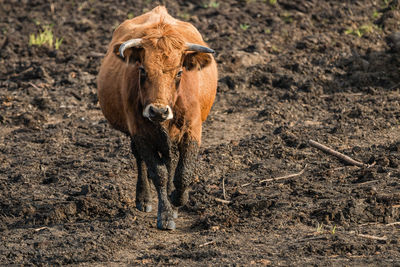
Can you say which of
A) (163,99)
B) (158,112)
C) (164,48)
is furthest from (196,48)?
(158,112)

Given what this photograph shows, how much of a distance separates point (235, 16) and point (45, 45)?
3761 mm

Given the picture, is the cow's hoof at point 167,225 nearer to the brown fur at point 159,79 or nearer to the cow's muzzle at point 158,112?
the brown fur at point 159,79

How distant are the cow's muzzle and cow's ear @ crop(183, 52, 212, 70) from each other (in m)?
0.71

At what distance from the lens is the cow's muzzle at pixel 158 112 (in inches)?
232

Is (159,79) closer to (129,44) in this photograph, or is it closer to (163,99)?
(163,99)

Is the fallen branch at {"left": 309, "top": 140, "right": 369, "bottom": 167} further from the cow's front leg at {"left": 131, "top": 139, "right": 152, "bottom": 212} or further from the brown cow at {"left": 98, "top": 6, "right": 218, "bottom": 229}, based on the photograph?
the cow's front leg at {"left": 131, "top": 139, "right": 152, "bottom": 212}

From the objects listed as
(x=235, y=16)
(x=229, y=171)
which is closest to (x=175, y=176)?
(x=229, y=171)

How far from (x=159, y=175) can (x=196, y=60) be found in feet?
3.86

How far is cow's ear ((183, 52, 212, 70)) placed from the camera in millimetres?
6492

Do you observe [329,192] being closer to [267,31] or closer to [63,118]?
[63,118]

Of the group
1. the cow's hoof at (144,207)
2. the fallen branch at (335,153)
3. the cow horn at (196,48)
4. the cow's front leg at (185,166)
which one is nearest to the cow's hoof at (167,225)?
the cow's front leg at (185,166)

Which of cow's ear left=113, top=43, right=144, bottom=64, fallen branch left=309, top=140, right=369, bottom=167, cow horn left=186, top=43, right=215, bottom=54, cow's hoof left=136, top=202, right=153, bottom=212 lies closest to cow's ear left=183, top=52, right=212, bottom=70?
cow horn left=186, top=43, right=215, bottom=54

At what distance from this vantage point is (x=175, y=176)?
6.87 m

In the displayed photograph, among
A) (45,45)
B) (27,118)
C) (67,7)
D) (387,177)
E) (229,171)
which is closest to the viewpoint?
(387,177)
